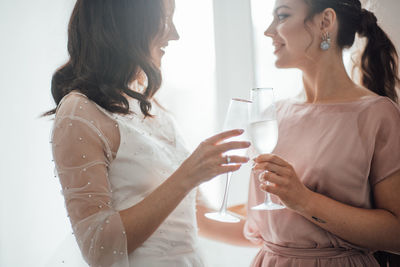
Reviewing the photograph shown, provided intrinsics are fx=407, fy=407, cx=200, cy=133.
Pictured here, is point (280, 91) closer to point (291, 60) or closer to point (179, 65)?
point (179, 65)

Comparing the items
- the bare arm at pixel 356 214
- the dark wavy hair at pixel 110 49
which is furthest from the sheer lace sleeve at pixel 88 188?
the bare arm at pixel 356 214

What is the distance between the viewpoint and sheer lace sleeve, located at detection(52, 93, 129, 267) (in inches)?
41.9

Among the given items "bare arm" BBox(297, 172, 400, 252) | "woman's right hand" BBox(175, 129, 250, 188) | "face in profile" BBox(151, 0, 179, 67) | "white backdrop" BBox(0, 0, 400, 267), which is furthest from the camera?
"white backdrop" BBox(0, 0, 400, 267)

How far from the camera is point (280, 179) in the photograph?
1110 mm

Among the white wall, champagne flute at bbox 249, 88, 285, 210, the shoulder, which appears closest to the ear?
champagne flute at bbox 249, 88, 285, 210

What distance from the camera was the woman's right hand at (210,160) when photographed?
1056 mm

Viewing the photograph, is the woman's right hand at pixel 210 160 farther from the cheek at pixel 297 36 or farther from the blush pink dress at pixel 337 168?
the cheek at pixel 297 36

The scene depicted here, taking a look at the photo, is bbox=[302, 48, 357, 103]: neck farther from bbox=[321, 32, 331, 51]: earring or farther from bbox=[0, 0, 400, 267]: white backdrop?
bbox=[0, 0, 400, 267]: white backdrop

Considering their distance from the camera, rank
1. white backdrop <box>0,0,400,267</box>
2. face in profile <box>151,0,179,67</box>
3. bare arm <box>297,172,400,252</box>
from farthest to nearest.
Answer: white backdrop <box>0,0,400,267</box> → face in profile <box>151,0,179,67</box> → bare arm <box>297,172,400,252</box>

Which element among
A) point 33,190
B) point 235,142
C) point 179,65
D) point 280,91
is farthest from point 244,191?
point 235,142

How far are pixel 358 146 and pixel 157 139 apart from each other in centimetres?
62

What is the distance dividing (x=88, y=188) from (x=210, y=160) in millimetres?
328

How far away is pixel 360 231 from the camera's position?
3.81 ft

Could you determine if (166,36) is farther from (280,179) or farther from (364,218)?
(364,218)
